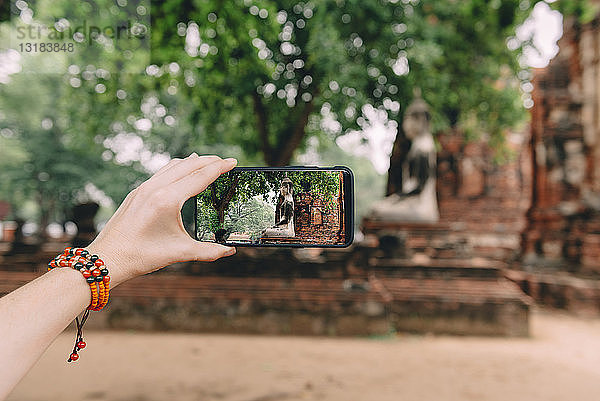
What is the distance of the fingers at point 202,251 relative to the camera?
43.8 inches

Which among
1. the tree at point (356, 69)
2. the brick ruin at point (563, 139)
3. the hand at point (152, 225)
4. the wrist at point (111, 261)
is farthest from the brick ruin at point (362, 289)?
the wrist at point (111, 261)

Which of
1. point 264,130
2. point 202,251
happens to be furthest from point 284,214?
point 264,130

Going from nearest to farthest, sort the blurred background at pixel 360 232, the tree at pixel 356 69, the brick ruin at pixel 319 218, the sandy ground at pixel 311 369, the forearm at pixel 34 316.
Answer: the forearm at pixel 34 316 < the brick ruin at pixel 319 218 < the sandy ground at pixel 311 369 < the blurred background at pixel 360 232 < the tree at pixel 356 69

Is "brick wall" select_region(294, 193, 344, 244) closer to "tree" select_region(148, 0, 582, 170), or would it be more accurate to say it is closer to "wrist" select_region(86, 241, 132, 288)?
"wrist" select_region(86, 241, 132, 288)

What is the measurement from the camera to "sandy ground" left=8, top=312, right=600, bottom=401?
3754 mm

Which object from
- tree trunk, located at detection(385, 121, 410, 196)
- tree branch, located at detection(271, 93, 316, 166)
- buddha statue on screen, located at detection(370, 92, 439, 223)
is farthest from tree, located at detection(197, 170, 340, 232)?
tree trunk, located at detection(385, 121, 410, 196)

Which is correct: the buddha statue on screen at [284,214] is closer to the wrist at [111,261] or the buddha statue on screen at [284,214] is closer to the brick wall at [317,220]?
the brick wall at [317,220]

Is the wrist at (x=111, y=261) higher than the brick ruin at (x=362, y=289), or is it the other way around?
the wrist at (x=111, y=261)

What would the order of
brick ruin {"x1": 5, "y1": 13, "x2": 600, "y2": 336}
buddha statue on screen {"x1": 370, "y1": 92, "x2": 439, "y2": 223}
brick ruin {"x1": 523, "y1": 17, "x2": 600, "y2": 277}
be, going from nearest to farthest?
1. brick ruin {"x1": 5, "y1": 13, "x2": 600, "y2": 336}
2. buddha statue on screen {"x1": 370, "y1": 92, "x2": 439, "y2": 223}
3. brick ruin {"x1": 523, "y1": 17, "x2": 600, "y2": 277}

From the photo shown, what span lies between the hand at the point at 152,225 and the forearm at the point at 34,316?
0.08 m

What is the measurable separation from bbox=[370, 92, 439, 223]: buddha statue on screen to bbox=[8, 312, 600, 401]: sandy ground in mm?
2585

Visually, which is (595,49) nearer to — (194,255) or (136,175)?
(194,255)

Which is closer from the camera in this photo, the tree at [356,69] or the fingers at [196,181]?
the fingers at [196,181]

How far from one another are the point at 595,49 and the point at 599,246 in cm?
454
